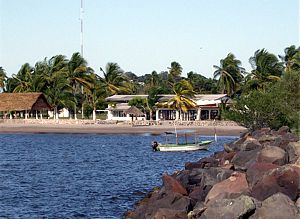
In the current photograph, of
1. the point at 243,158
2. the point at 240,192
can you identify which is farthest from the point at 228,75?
the point at 240,192

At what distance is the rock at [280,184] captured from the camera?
1527cm

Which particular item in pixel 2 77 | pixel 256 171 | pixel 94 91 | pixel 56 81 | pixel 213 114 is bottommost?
pixel 256 171

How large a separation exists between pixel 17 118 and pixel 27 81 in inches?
258

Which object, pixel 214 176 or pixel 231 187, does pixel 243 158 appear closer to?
pixel 214 176

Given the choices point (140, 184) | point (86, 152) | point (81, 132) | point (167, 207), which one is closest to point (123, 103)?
point (81, 132)

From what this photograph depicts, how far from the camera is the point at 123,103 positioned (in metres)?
91.4

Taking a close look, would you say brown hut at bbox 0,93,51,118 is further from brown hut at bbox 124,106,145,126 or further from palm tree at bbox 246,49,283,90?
palm tree at bbox 246,49,283,90

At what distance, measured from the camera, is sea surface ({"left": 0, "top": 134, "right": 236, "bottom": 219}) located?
2438cm

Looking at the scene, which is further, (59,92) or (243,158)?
(59,92)

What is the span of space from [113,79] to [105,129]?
17248mm

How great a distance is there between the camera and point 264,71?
82.3 metres

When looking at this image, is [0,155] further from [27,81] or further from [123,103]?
[27,81]

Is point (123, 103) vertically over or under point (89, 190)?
over

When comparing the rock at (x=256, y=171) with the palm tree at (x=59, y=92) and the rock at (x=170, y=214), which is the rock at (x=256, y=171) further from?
the palm tree at (x=59, y=92)
